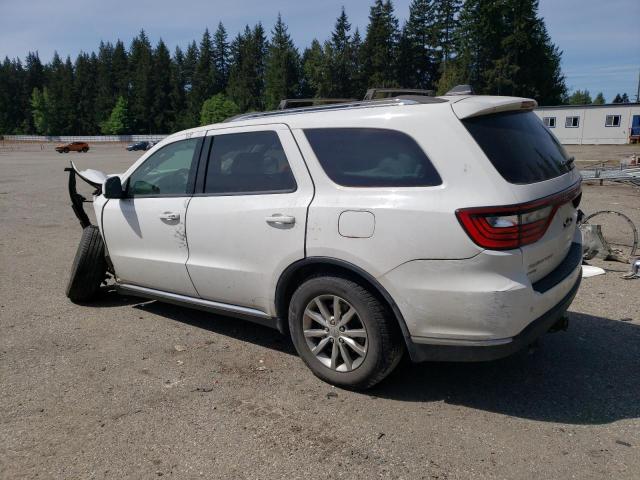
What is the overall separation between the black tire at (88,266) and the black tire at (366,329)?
267 centimetres

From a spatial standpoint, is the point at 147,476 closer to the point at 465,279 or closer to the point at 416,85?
the point at 465,279

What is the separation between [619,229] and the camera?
8.70 m

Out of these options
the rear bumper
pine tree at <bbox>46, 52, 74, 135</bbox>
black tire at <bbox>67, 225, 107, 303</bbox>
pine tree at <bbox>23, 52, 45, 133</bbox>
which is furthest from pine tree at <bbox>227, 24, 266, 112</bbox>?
the rear bumper

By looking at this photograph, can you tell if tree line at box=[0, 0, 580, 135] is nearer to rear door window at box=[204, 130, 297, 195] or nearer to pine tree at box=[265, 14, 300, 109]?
pine tree at box=[265, 14, 300, 109]

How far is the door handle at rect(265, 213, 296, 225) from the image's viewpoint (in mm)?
3584

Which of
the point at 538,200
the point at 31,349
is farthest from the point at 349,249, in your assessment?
the point at 31,349

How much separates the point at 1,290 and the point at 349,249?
15.4 ft

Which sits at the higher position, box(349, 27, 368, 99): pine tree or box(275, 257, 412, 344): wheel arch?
box(349, 27, 368, 99): pine tree

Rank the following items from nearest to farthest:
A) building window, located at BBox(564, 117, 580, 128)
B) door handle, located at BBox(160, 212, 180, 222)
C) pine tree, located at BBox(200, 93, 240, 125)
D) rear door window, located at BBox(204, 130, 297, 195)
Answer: rear door window, located at BBox(204, 130, 297, 195)
door handle, located at BBox(160, 212, 180, 222)
building window, located at BBox(564, 117, 580, 128)
pine tree, located at BBox(200, 93, 240, 125)

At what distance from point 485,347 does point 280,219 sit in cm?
153

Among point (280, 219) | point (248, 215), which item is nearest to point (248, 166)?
point (248, 215)

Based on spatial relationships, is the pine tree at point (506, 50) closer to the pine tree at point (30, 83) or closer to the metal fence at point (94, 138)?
the metal fence at point (94, 138)

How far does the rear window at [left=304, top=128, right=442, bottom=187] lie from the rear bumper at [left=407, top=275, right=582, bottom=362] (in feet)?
3.11

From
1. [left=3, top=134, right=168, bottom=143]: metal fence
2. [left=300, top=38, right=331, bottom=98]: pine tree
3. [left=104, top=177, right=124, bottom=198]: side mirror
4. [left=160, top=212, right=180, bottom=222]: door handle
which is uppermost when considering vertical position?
[left=300, top=38, right=331, bottom=98]: pine tree
